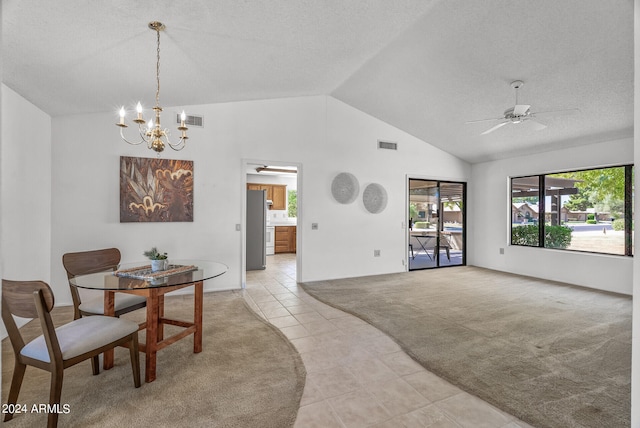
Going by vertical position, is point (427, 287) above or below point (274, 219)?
below

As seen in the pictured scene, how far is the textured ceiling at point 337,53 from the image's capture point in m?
2.39

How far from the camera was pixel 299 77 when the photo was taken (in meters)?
4.16

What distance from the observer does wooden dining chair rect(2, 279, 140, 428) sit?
1690 mm

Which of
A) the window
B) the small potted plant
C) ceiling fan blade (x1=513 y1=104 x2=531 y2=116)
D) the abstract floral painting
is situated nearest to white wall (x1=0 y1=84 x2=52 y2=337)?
the abstract floral painting

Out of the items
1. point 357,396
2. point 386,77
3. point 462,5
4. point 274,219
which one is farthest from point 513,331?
point 274,219

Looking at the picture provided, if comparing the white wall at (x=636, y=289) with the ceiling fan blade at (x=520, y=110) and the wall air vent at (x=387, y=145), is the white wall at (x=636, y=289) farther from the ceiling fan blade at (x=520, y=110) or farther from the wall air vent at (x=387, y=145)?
the wall air vent at (x=387, y=145)

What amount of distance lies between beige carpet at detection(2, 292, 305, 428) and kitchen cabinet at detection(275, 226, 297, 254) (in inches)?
217

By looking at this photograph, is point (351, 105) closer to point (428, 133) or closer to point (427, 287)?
point (428, 133)

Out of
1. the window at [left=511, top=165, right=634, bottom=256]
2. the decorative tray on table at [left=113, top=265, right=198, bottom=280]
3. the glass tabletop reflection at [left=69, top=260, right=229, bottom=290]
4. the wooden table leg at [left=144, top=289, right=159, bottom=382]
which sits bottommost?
the wooden table leg at [left=144, top=289, right=159, bottom=382]

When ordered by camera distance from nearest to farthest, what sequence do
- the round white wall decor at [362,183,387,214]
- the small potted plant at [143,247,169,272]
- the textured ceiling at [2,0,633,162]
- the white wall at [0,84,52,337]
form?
1. the textured ceiling at [2,0,633,162]
2. the small potted plant at [143,247,169,272]
3. the white wall at [0,84,52,337]
4. the round white wall decor at [362,183,387,214]

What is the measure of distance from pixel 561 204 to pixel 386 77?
12.9ft

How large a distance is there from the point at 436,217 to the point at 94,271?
6.02m

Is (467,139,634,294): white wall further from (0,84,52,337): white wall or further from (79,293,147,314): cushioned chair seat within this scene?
(0,84,52,337): white wall

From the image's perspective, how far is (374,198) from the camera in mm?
5840
